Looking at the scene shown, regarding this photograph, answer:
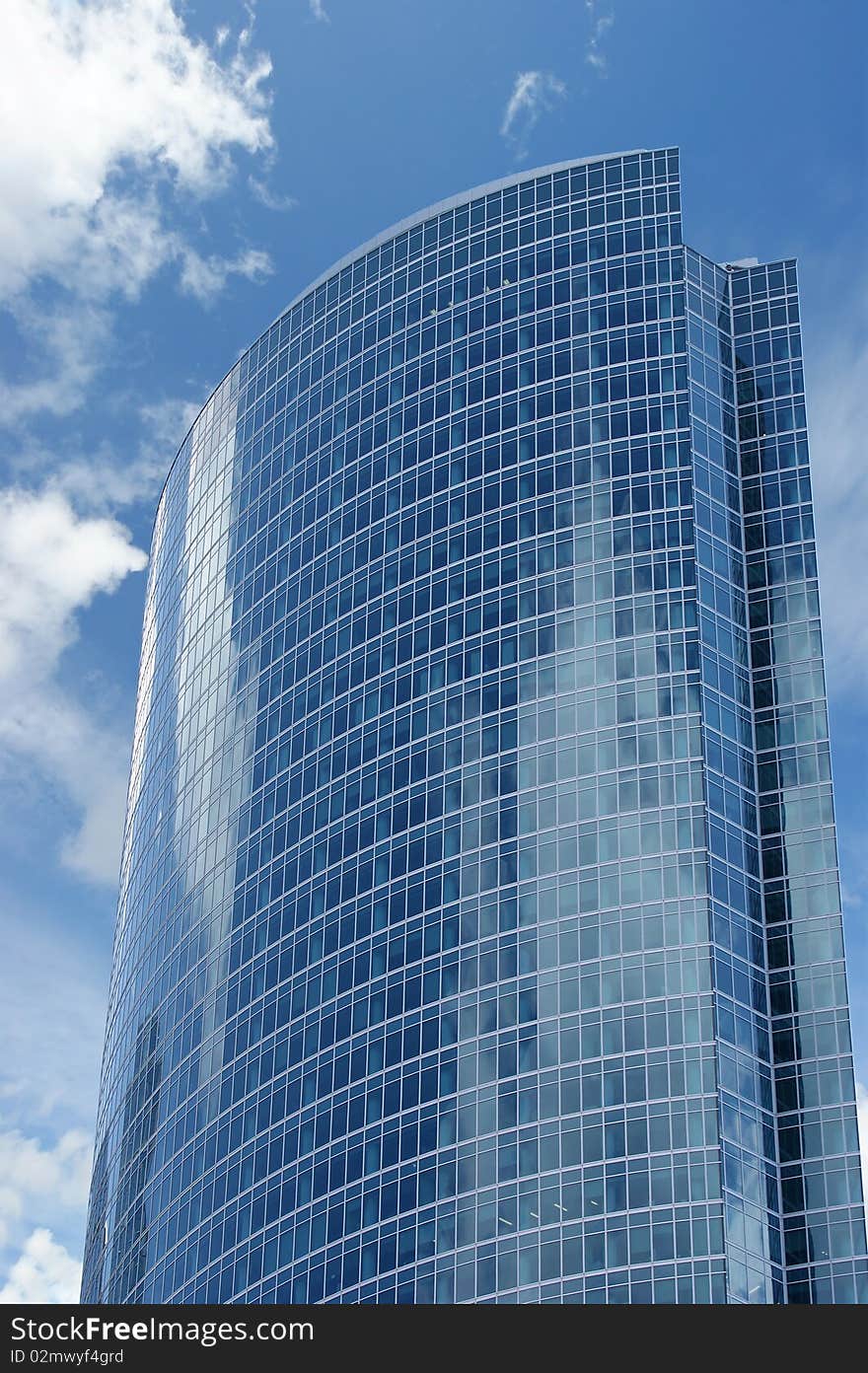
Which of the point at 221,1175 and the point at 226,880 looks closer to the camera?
the point at 221,1175

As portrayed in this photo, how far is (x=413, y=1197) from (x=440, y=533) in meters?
47.5

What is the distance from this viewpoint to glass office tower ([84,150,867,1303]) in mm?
127188

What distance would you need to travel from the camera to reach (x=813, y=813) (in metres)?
138

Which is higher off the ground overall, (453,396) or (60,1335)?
(453,396)

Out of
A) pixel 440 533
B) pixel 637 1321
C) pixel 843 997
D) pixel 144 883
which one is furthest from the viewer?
pixel 144 883

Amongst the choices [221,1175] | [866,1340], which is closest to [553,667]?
[221,1175]

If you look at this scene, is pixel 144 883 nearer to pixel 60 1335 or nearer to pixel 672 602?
pixel 672 602

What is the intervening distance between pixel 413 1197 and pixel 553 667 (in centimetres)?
3490

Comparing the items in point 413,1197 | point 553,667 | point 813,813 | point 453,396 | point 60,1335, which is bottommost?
point 60,1335

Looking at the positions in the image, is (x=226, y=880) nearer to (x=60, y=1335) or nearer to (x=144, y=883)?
(x=144, y=883)

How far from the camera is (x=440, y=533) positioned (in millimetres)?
156500

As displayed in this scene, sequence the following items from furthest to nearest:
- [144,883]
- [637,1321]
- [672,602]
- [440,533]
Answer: [144,883]
[440,533]
[672,602]
[637,1321]

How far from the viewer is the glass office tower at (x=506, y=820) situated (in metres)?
127

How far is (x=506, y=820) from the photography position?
5566 inches
